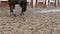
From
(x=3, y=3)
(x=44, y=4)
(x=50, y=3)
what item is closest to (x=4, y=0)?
(x=3, y=3)

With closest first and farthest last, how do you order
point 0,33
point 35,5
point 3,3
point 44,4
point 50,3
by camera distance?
point 0,33 → point 3,3 → point 35,5 → point 44,4 → point 50,3

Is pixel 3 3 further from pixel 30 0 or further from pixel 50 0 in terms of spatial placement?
pixel 50 0

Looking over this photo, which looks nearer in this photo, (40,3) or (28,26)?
(28,26)

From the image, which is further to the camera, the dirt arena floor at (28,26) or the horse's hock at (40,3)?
the horse's hock at (40,3)

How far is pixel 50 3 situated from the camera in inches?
1373

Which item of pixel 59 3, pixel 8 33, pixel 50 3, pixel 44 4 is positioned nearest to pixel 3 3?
pixel 44 4

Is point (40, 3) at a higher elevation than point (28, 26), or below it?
below

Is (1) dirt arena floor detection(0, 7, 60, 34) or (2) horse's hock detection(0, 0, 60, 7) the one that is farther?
(2) horse's hock detection(0, 0, 60, 7)

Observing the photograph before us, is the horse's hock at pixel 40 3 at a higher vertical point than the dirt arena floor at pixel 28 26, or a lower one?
lower

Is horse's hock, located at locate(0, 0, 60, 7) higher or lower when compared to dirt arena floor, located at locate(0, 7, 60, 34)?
lower

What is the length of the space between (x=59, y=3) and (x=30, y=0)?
7.25 meters

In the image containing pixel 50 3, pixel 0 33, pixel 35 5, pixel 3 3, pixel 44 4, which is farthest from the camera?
pixel 50 3

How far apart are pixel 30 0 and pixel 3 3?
4446 mm

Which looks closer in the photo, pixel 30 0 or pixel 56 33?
pixel 56 33
